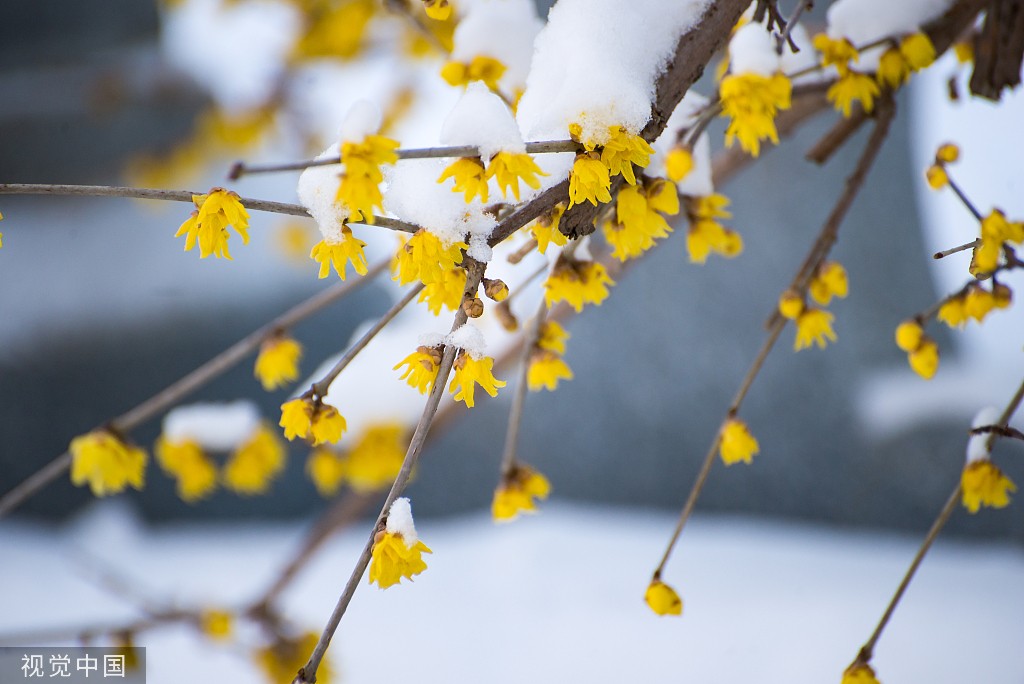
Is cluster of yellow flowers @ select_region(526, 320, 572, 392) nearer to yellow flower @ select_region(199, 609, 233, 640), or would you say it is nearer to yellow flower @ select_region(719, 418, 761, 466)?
yellow flower @ select_region(719, 418, 761, 466)

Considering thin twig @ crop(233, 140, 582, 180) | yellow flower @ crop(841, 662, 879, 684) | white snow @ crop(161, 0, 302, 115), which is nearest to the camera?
thin twig @ crop(233, 140, 582, 180)

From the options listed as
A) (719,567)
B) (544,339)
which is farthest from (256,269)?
(544,339)

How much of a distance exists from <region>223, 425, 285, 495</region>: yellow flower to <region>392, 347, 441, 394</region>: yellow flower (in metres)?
0.26

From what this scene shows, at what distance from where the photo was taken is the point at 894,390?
2.58 ft

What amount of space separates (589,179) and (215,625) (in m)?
0.47

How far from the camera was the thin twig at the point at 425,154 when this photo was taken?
0.19m

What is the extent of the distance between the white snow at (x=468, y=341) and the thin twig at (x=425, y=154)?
0.16ft

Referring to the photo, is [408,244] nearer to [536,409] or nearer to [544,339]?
[544,339]

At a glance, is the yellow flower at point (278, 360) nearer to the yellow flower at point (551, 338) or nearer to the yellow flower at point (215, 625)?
the yellow flower at point (551, 338)

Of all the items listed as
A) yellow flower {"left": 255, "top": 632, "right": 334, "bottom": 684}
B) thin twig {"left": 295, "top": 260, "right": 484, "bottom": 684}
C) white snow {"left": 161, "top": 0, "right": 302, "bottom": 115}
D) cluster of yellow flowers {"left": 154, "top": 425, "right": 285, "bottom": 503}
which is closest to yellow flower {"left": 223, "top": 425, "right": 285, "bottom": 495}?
cluster of yellow flowers {"left": 154, "top": 425, "right": 285, "bottom": 503}

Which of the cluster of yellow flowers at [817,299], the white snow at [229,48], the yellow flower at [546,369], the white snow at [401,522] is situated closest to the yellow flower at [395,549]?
the white snow at [401,522]

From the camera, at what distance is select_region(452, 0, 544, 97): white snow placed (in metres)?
0.33

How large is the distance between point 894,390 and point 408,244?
2.29 ft

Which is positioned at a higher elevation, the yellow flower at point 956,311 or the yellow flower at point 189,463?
the yellow flower at point 189,463
